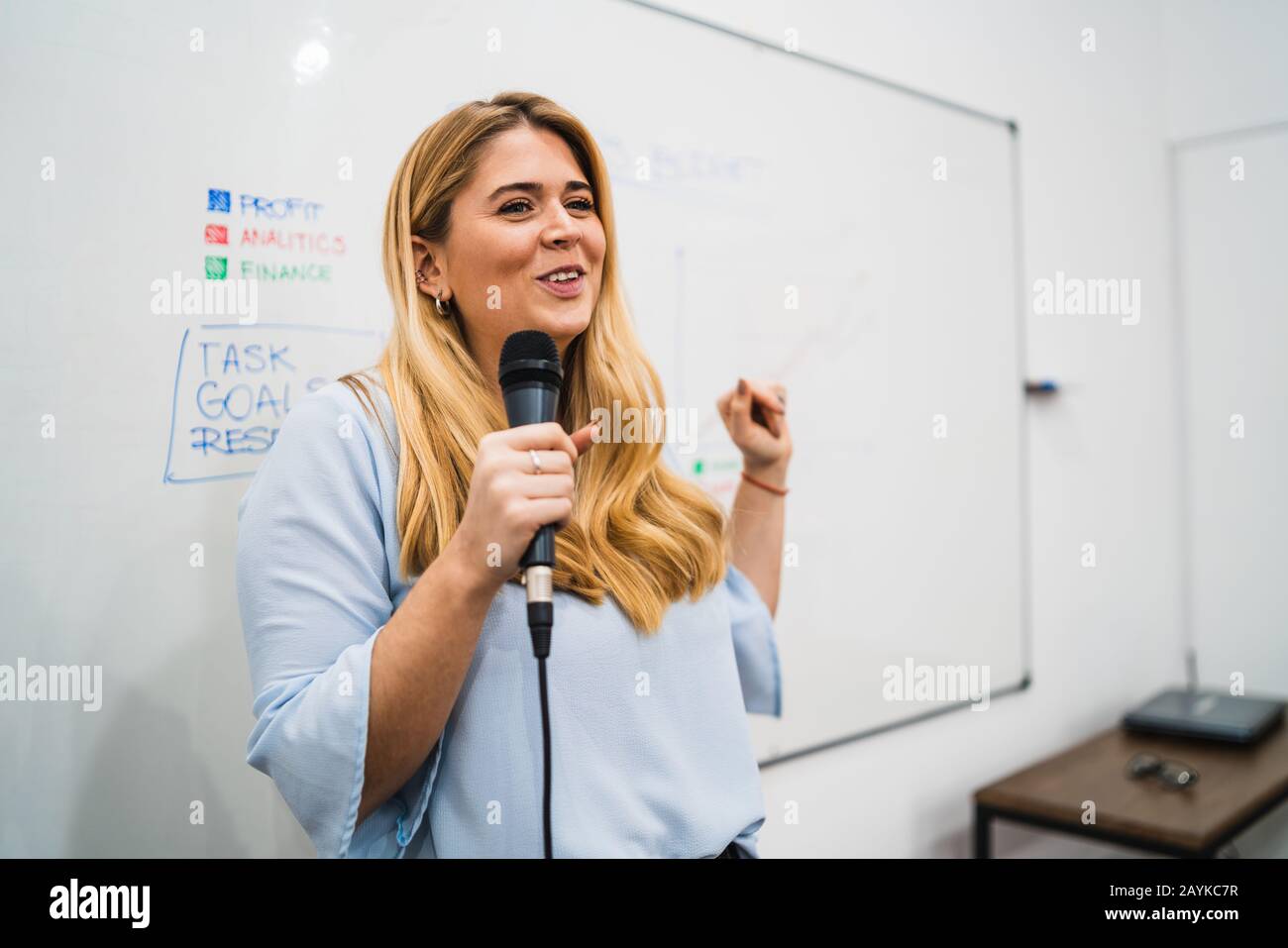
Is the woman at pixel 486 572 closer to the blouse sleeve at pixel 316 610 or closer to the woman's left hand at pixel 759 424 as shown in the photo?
the blouse sleeve at pixel 316 610

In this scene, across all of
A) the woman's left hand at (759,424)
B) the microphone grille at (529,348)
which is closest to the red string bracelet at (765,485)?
the woman's left hand at (759,424)

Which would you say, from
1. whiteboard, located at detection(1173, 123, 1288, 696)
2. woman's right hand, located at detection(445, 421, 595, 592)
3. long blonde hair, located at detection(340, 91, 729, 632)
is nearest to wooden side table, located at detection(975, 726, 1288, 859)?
whiteboard, located at detection(1173, 123, 1288, 696)

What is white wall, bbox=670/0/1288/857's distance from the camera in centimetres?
196

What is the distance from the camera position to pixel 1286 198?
102 inches

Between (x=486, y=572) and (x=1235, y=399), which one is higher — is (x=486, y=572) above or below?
below

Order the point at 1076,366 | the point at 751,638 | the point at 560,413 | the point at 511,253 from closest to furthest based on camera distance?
1. the point at 511,253
2. the point at 560,413
3. the point at 751,638
4. the point at 1076,366

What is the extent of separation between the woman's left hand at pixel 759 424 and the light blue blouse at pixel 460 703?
291mm

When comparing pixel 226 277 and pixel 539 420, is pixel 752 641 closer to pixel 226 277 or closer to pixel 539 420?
pixel 539 420

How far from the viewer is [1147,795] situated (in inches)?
75.1

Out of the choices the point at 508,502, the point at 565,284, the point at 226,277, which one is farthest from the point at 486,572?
the point at 226,277

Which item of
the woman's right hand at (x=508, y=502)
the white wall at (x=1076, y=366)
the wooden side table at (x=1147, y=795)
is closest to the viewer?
the woman's right hand at (x=508, y=502)

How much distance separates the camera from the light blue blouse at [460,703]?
784 mm

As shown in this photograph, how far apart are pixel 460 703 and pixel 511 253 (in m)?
0.44
